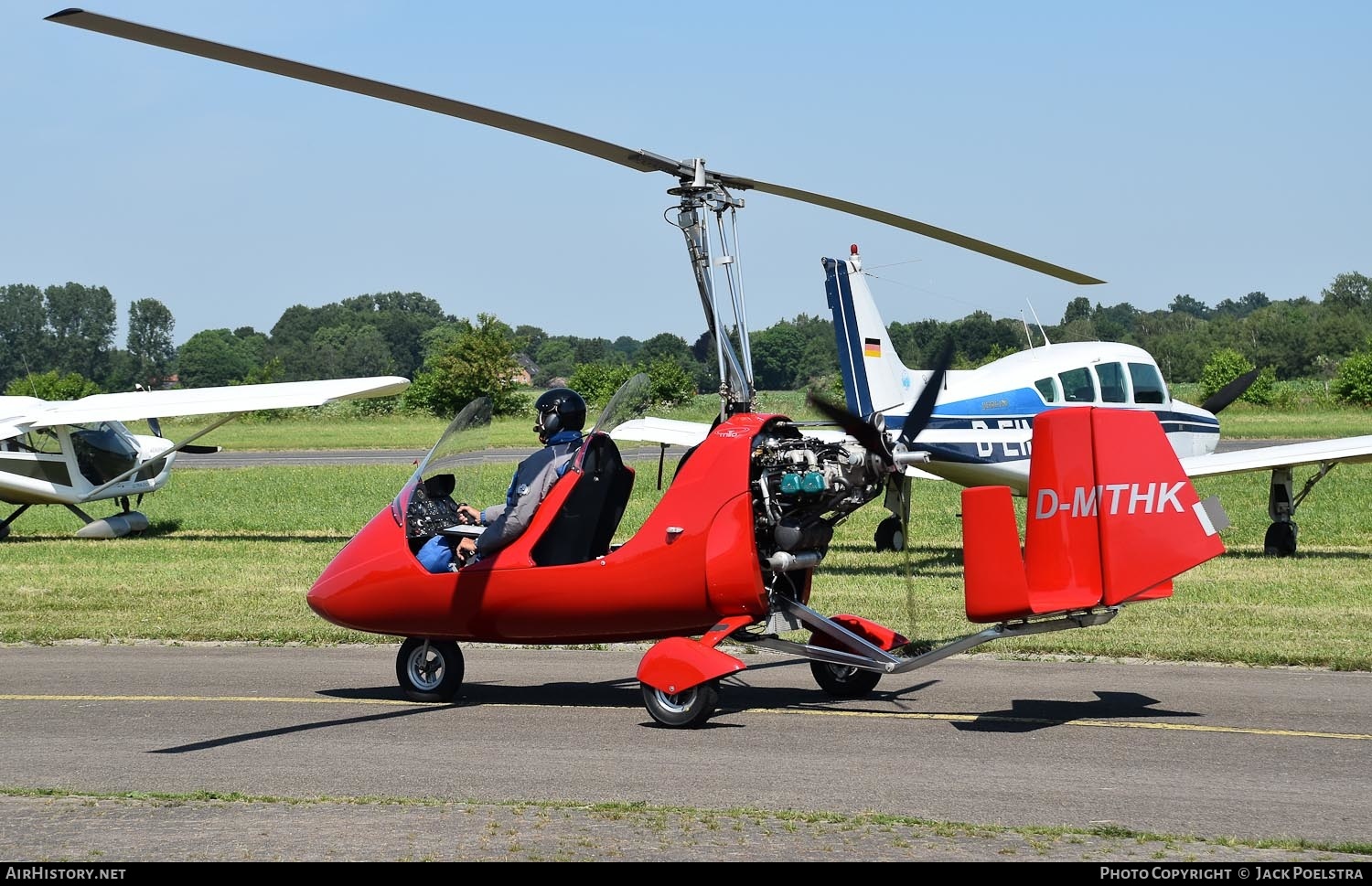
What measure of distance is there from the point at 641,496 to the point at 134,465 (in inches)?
401

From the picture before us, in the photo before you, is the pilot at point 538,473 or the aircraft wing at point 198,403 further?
the aircraft wing at point 198,403

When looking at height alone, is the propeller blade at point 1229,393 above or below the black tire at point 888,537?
above

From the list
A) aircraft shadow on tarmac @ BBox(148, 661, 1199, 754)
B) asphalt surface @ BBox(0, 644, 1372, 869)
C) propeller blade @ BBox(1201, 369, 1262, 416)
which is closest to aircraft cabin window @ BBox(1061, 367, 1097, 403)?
propeller blade @ BBox(1201, 369, 1262, 416)

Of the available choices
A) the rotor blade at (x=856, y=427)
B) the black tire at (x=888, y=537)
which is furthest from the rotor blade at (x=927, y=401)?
the black tire at (x=888, y=537)

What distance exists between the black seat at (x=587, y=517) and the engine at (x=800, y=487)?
929 mm

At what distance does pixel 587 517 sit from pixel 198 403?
16.2 meters

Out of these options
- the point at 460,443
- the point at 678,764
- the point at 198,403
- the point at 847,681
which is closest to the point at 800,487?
the point at 847,681

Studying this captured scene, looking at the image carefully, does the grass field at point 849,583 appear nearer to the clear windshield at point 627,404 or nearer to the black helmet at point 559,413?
the black helmet at point 559,413

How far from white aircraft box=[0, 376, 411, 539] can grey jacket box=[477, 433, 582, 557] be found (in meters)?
13.1

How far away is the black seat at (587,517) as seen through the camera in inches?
361

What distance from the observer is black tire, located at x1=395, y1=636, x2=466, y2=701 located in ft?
32.0

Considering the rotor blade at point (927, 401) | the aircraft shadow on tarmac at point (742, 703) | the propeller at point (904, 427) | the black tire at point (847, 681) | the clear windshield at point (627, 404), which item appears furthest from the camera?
the black tire at point (847, 681)

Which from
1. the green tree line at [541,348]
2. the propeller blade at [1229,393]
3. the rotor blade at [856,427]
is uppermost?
the green tree line at [541,348]
